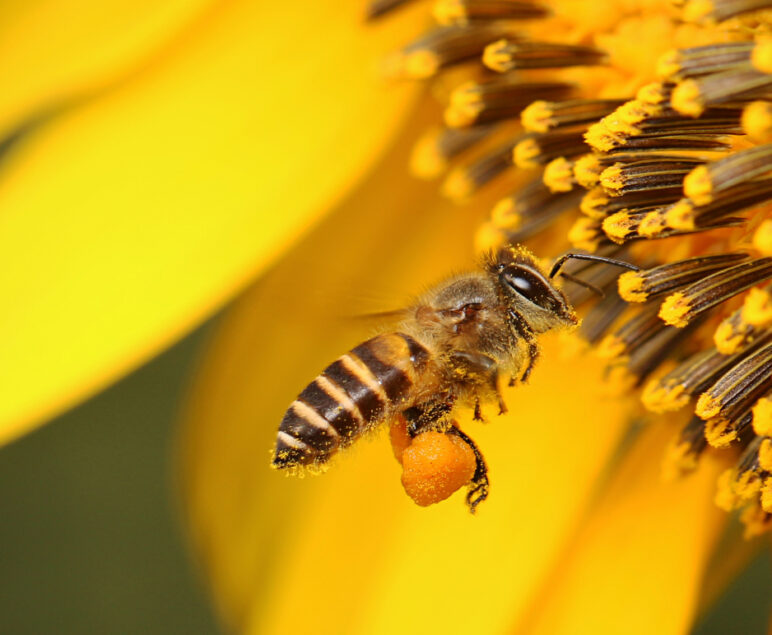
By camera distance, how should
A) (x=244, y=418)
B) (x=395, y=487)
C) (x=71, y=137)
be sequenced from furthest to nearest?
(x=244, y=418), (x=395, y=487), (x=71, y=137)

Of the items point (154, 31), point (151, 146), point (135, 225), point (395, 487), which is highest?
point (154, 31)

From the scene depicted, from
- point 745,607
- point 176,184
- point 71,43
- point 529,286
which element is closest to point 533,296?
point 529,286

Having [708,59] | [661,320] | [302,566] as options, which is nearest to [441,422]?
[661,320]

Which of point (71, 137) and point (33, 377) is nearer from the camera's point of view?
point (33, 377)

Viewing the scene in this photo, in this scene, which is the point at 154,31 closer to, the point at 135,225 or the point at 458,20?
the point at 135,225

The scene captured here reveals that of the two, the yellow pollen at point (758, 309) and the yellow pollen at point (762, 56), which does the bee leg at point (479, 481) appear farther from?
the yellow pollen at point (762, 56)

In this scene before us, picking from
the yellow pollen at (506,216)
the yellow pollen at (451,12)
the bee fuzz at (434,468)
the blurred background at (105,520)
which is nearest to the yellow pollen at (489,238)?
the yellow pollen at (506,216)
